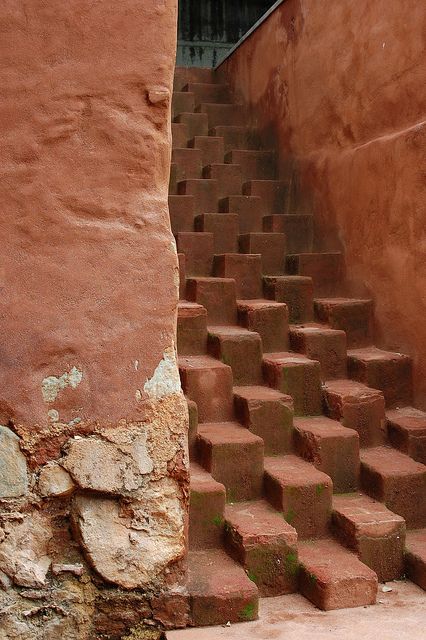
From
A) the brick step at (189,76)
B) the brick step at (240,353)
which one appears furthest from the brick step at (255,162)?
the brick step at (240,353)

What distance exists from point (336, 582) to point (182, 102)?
4239 mm

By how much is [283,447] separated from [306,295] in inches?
44.9

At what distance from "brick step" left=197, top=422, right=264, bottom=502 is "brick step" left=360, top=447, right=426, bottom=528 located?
489 millimetres

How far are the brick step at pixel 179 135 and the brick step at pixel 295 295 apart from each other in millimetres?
1659

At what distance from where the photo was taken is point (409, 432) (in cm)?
352

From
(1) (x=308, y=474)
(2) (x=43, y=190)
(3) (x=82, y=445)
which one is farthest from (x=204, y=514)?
(2) (x=43, y=190)

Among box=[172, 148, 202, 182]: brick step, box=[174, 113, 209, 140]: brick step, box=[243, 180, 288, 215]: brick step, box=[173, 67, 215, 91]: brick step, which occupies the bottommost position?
box=[243, 180, 288, 215]: brick step


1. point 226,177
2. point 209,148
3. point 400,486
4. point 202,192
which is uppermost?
point 209,148

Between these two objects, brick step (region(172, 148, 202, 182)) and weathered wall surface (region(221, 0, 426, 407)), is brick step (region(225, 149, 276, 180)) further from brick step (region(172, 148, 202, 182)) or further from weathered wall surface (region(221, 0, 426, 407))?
brick step (region(172, 148, 202, 182))

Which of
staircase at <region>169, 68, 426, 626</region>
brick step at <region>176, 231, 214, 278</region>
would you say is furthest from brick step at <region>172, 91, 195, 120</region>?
brick step at <region>176, 231, 214, 278</region>

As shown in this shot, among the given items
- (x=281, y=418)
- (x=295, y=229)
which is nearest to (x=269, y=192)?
Result: (x=295, y=229)

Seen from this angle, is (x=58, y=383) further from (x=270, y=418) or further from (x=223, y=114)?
(x=223, y=114)

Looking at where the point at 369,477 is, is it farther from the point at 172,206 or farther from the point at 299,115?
the point at 299,115

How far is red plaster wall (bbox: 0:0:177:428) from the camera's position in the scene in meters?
2.40
